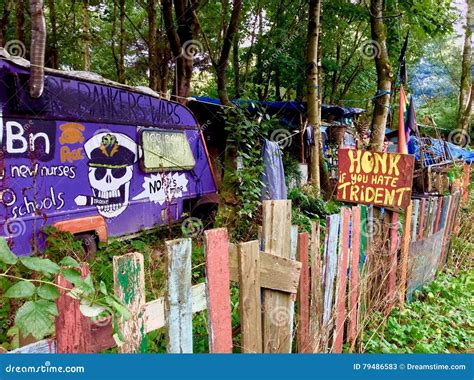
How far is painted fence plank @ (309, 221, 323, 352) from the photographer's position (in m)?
2.49

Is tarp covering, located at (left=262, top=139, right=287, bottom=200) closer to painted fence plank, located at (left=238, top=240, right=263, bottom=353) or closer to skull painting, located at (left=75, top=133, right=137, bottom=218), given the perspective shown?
skull painting, located at (left=75, top=133, right=137, bottom=218)

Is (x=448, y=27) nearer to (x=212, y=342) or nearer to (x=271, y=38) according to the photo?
(x=271, y=38)

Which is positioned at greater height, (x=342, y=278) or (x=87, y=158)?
(x=87, y=158)

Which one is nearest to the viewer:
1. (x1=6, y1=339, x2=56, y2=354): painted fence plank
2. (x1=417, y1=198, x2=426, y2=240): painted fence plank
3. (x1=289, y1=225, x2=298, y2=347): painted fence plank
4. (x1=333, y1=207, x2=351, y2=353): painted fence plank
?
(x1=6, y1=339, x2=56, y2=354): painted fence plank

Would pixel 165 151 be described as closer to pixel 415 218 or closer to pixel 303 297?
pixel 415 218

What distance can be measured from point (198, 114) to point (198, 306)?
8277mm

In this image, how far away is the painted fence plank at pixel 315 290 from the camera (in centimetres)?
249

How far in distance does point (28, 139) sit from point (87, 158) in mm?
704

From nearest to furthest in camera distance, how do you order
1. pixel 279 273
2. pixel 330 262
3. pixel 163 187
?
pixel 279 273
pixel 330 262
pixel 163 187

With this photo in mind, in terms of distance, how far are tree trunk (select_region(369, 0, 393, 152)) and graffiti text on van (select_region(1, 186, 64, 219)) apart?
5680 millimetres

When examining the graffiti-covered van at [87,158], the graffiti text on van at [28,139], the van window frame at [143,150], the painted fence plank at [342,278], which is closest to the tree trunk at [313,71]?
the van window frame at [143,150]

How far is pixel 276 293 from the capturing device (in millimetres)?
2195

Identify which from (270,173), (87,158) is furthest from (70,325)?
(270,173)

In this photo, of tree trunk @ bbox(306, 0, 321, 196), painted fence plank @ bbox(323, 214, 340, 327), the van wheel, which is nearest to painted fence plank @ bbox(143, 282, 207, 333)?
painted fence plank @ bbox(323, 214, 340, 327)
